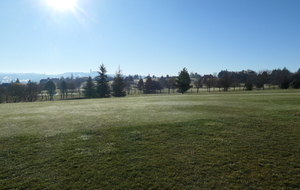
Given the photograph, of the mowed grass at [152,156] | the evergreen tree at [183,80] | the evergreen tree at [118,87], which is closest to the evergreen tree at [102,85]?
the evergreen tree at [118,87]

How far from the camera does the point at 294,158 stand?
657cm

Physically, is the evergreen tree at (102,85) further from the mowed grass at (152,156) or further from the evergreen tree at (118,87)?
the mowed grass at (152,156)

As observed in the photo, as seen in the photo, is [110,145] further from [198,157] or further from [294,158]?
[294,158]

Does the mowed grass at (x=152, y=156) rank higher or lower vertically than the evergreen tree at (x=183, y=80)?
lower

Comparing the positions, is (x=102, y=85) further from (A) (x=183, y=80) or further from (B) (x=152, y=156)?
(B) (x=152, y=156)

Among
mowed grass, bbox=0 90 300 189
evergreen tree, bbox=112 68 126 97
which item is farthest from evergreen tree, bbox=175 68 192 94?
mowed grass, bbox=0 90 300 189

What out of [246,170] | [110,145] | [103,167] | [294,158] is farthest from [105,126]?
[294,158]

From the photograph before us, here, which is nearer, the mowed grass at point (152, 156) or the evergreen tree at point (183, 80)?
the mowed grass at point (152, 156)

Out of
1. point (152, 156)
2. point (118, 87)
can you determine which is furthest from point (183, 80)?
point (152, 156)

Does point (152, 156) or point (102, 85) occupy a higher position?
point (102, 85)

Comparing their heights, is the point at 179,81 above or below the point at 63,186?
above

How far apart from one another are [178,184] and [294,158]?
4.93m

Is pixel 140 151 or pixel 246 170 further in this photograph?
pixel 140 151

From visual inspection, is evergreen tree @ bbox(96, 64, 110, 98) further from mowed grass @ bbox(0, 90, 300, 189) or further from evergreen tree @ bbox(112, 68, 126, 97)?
mowed grass @ bbox(0, 90, 300, 189)
